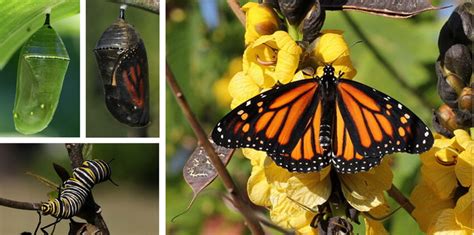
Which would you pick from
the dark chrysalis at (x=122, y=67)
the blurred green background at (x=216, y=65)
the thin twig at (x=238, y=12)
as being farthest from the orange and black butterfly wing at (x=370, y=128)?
the dark chrysalis at (x=122, y=67)

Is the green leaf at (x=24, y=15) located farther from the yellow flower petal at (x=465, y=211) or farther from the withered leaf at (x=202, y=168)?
the yellow flower petal at (x=465, y=211)

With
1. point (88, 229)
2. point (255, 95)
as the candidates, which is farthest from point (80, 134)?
point (255, 95)

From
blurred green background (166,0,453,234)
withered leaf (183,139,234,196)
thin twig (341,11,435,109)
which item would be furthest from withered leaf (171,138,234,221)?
thin twig (341,11,435,109)

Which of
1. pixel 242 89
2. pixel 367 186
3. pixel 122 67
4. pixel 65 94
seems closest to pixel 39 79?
pixel 65 94

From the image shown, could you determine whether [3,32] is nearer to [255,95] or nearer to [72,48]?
[72,48]

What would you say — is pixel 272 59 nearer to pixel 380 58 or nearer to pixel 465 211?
pixel 465 211
